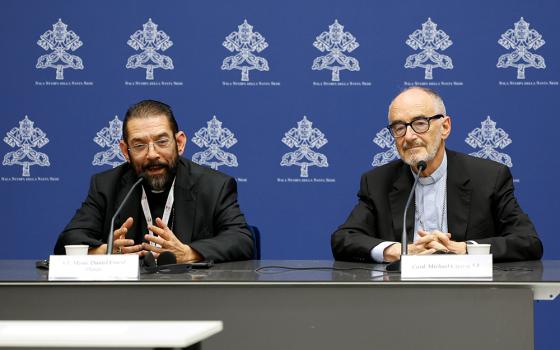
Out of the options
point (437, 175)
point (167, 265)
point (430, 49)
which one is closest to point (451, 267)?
point (167, 265)

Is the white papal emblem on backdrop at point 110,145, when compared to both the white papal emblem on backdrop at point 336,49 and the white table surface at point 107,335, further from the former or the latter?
the white table surface at point 107,335

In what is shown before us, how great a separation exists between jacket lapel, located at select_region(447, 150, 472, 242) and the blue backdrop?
101 centimetres

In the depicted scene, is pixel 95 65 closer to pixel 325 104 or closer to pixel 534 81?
pixel 325 104

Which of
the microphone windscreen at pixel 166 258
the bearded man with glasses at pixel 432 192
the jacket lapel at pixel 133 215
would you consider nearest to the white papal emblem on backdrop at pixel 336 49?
the bearded man with glasses at pixel 432 192

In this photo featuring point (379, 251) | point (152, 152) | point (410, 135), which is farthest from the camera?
point (152, 152)

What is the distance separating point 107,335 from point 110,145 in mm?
3344

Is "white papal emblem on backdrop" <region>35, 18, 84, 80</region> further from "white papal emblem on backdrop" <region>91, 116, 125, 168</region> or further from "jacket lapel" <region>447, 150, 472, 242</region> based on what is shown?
"jacket lapel" <region>447, 150, 472, 242</region>

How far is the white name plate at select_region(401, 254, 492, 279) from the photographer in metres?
2.27

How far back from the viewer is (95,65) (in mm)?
4602

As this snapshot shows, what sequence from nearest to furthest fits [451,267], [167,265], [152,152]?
[451,267], [167,265], [152,152]

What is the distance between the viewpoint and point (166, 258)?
2.79 meters

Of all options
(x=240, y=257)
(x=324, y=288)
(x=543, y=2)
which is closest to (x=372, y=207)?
(x=240, y=257)

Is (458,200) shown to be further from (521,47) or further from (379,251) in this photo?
(521,47)

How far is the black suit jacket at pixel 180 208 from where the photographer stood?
11.4 ft
